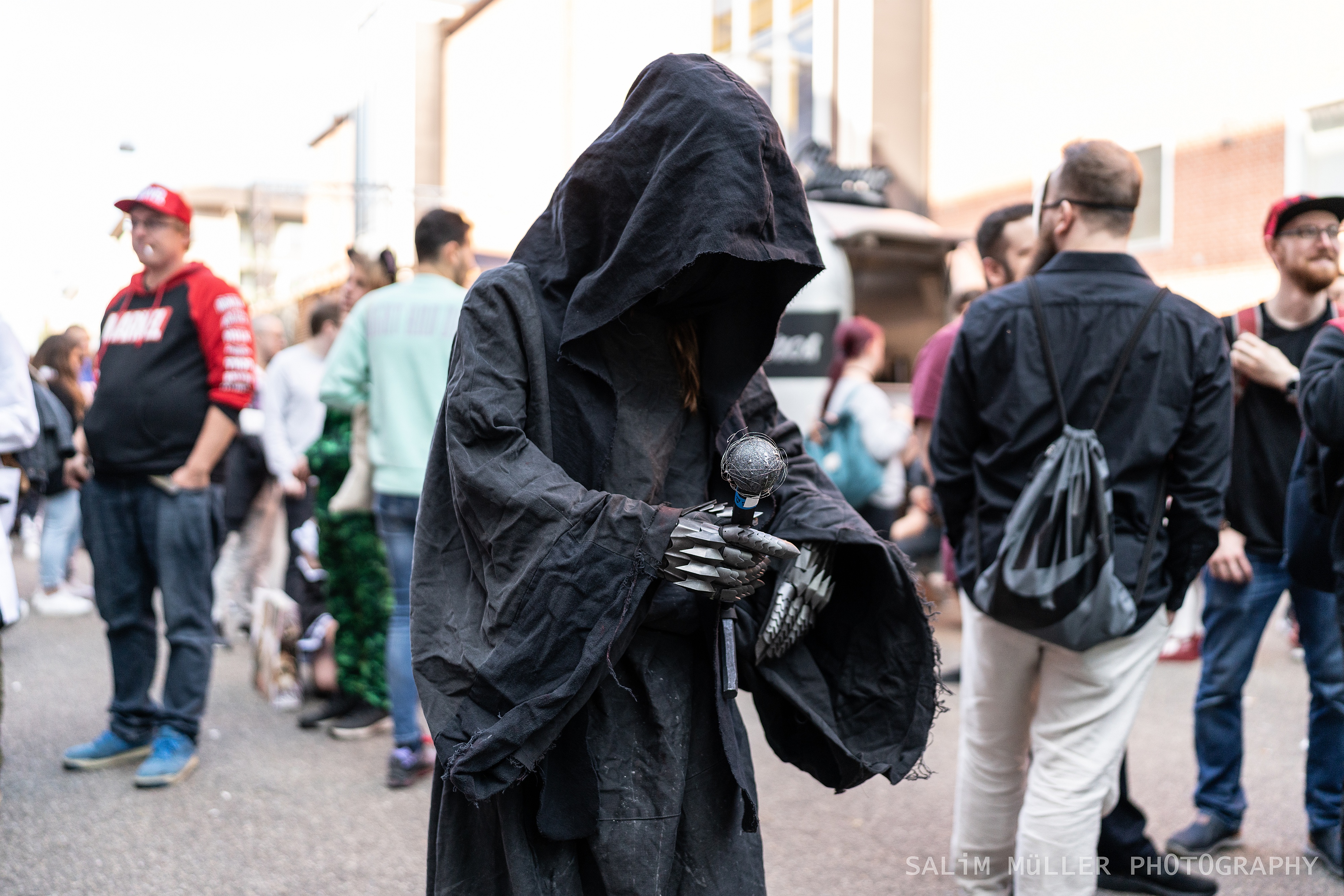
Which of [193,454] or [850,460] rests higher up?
[193,454]

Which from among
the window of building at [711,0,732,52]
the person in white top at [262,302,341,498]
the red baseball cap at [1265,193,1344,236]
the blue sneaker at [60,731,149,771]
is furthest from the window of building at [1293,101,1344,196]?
the blue sneaker at [60,731,149,771]

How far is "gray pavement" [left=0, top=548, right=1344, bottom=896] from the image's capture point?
11.5 feet

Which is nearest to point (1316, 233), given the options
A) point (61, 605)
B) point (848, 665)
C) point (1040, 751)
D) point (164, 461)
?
point (1040, 751)

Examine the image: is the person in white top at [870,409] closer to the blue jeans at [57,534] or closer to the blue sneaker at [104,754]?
the blue sneaker at [104,754]

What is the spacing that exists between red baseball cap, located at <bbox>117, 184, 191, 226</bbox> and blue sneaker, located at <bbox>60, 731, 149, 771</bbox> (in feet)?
7.03

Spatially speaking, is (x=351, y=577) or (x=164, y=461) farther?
(x=351, y=577)

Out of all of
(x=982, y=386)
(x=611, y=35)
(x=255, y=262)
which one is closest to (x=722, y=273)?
(x=982, y=386)

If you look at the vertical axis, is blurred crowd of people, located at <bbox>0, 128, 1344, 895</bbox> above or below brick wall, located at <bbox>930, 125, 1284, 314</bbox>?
below

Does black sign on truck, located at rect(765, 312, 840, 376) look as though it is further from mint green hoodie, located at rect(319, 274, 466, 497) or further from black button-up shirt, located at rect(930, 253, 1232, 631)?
black button-up shirt, located at rect(930, 253, 1232, 631)

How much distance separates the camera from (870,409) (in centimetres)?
625

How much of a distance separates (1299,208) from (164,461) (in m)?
4.25

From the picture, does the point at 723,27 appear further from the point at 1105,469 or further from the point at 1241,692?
the point at 1105,469

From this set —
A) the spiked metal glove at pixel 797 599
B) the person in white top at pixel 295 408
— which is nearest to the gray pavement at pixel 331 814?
the person in white top at pixel 295 408

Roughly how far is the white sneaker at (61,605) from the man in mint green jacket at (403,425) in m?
4.74
